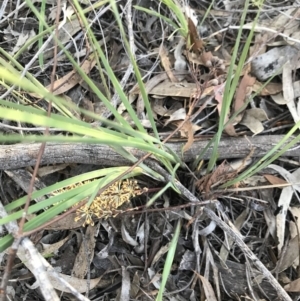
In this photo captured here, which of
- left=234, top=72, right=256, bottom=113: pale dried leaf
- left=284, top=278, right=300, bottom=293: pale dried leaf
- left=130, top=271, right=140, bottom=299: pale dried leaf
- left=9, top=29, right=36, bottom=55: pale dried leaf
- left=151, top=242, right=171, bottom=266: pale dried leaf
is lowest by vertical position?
left=284, top=278, right=300, bottom=293: pale dried leaf

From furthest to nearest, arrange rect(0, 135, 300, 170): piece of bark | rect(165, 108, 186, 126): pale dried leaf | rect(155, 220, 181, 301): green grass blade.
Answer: rect(165, 108, 186, 126): pale dried leaf, rect(0, 135, 300, 170): piece of bark, rect(155, 220, 181, 301): green grass blade

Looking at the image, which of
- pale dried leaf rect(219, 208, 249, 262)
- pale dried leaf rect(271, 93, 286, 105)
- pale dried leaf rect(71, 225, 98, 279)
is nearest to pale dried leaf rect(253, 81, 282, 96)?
pale dried leaf rect(271, 93, 286, 105)

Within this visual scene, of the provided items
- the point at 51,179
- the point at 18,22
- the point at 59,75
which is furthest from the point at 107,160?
the point at 18,22

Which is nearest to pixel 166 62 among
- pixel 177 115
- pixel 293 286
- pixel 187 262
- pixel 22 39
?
pixel 177 115

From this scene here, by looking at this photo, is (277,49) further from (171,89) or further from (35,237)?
(35,237)

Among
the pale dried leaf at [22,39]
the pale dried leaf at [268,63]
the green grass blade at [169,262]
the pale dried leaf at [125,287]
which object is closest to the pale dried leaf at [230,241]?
the green grass blade at [169,262]

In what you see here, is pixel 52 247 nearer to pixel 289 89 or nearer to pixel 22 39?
pixel 22 39

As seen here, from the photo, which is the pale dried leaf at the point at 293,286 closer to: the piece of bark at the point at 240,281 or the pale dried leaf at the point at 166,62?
the piece of bark at the point at 240,281

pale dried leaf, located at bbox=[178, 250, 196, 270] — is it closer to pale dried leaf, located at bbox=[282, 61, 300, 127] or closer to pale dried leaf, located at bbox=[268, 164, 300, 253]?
pale dried leaf, located at bbox=[268, 164, 300, 253]

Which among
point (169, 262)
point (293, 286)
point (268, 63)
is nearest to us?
point (169, 262)

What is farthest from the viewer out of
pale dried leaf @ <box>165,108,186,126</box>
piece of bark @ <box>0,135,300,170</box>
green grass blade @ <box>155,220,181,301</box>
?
pale dried leaf @ <box>165,108,186,126</box>
